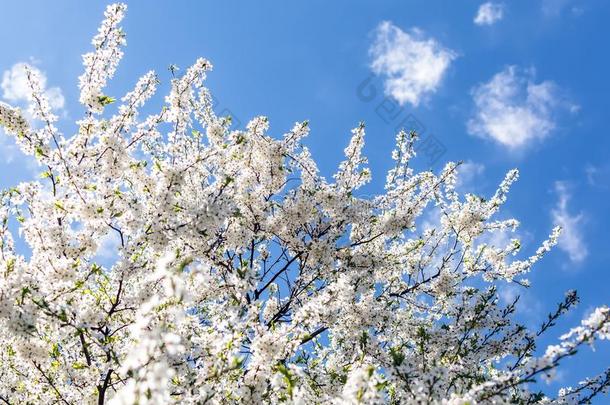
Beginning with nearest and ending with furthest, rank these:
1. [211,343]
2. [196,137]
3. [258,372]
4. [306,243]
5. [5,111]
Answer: [258,372], [211,343], [5,111], [306,243], [196,137]

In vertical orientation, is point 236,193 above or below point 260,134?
below

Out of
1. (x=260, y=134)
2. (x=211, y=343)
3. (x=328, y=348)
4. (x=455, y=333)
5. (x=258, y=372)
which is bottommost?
(x=258, y=372)

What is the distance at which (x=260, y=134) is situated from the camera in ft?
38.7

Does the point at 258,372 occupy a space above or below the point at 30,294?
below

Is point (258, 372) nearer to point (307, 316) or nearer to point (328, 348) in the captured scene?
point (307, 316)

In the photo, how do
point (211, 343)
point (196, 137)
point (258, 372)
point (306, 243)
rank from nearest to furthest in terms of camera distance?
1. point (258, 372)
2. point (211, 343)
3. point (306, 243)
4. point (196, 137)

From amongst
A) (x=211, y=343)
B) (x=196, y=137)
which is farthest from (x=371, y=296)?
(x=196, y=137)

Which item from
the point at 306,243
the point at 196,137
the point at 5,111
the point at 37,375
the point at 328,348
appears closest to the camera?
the point at 5,111

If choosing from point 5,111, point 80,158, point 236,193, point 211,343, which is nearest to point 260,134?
point 236,193

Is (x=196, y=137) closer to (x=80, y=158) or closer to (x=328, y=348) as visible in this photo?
(x=80, y=158)

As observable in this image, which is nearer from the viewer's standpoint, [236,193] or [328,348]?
[236,193]

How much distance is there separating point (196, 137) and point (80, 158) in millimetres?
3795

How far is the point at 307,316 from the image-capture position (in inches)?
284

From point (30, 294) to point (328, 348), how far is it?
322 inches
